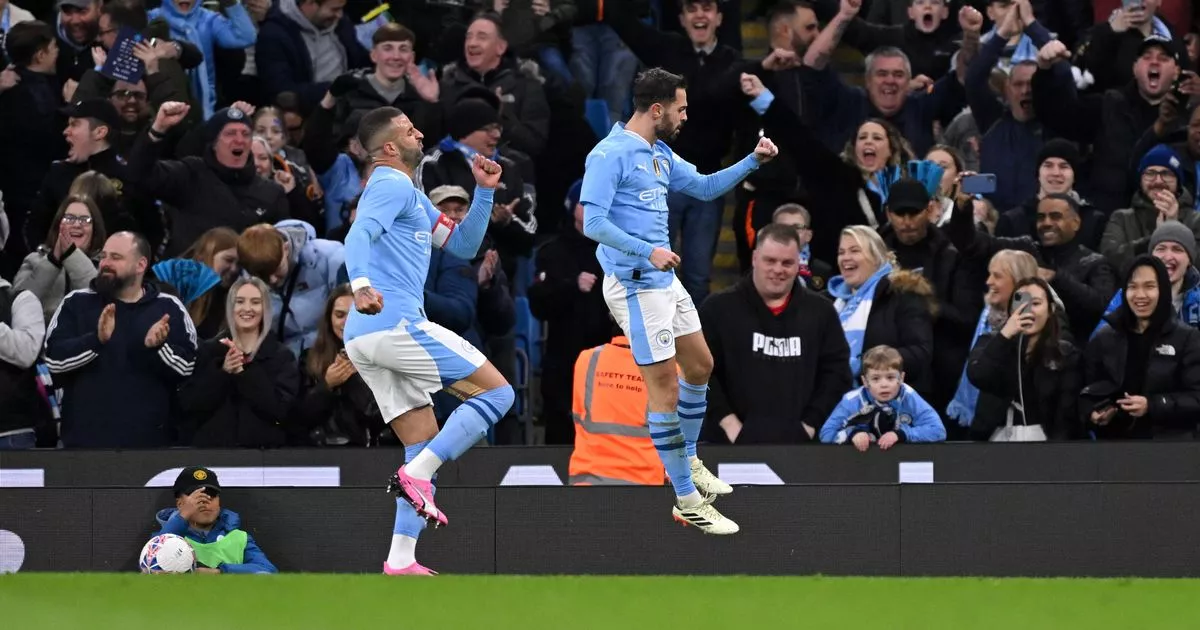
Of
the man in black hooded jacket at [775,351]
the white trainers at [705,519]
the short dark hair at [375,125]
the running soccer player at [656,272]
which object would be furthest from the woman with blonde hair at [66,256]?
the white trainers at [705,519]

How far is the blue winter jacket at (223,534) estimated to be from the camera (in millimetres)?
9773

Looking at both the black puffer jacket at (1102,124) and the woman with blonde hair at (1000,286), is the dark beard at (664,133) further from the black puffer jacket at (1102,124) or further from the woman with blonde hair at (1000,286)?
the black puffer jacket at (1102,124)

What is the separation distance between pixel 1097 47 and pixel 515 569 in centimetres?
690

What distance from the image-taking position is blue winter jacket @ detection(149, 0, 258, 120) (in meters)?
14.2

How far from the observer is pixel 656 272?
9.02 metres

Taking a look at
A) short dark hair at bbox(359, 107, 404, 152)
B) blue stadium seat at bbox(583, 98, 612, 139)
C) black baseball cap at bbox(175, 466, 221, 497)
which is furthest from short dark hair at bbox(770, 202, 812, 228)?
black baseball cap at bbox(175, 466, 221, 497)

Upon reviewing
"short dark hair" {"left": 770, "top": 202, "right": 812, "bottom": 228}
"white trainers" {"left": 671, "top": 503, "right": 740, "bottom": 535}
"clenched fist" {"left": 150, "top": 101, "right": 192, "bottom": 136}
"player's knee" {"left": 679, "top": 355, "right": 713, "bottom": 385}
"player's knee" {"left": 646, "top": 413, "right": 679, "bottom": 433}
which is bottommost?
"white trainers" {"left": 671, "top": 503, "right": 740, "bottom": 535}

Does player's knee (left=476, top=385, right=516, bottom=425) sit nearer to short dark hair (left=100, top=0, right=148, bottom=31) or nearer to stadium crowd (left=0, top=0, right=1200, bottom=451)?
stadium crowd (left=0, top=0, right=1200, bottom=451)

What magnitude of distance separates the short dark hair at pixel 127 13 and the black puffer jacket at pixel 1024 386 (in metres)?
6.67

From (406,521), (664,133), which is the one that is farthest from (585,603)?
(664,133)

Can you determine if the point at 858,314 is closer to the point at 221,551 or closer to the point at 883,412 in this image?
the point at 883,412

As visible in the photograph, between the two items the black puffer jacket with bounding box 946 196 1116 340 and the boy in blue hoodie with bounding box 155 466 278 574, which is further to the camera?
the black puffer jacket with bounding box 946 196 1116 340

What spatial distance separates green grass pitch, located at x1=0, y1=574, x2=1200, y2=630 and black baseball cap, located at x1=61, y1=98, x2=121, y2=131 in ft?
17.4

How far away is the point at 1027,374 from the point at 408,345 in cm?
412
